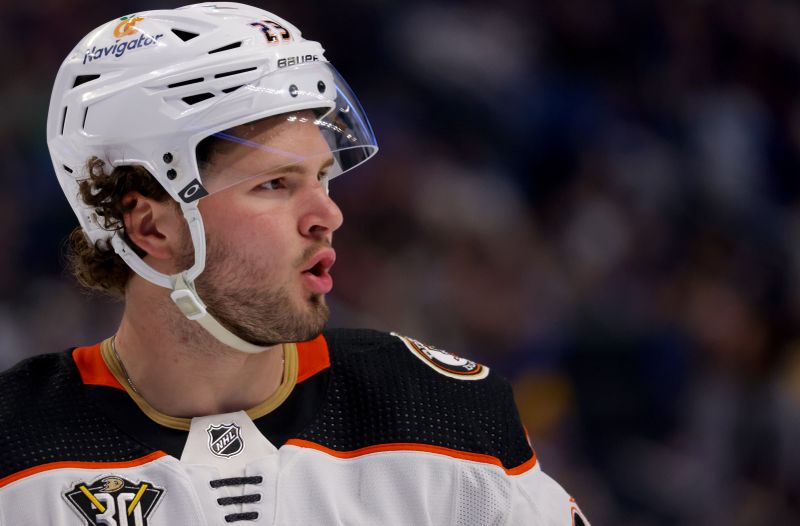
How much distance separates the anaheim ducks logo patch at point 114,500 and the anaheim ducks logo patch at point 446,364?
0.60 metres

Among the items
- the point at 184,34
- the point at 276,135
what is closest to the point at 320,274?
the point at 276,135

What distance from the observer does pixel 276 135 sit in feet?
6.94

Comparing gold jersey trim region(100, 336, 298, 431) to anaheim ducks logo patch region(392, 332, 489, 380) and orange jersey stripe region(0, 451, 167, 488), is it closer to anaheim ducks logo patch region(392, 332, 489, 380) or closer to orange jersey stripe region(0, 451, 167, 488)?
orange jersey stripe region(0, 451, 167, 488)

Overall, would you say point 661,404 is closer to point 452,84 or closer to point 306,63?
point 452,84

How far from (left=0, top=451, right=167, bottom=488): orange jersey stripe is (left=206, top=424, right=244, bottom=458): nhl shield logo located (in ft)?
0.29

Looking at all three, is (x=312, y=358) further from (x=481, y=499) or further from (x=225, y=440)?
(x=481, y=499)

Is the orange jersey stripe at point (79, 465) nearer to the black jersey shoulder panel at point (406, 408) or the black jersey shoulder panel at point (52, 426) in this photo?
the black jersey shoulder panel at point (52, 426)

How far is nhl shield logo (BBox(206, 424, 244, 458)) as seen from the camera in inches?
83.1

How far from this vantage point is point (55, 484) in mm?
2035

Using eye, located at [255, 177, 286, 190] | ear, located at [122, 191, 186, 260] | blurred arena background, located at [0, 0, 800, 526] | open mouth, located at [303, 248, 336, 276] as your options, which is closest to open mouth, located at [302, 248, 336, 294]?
open mouth, located at [303, 248, 336, 276]

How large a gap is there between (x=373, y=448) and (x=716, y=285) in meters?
2.94

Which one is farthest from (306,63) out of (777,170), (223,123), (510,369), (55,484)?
(777,170)

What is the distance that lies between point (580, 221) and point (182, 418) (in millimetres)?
3130

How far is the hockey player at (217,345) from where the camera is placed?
81.4 inches
